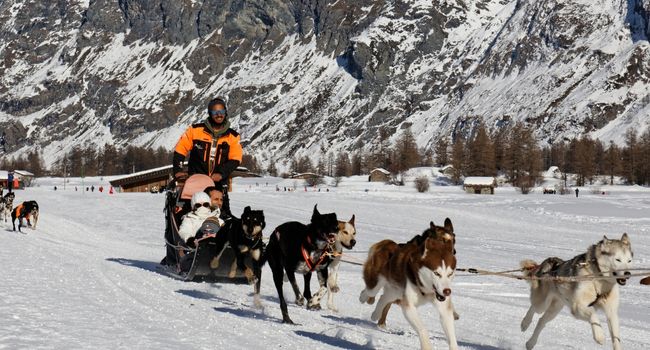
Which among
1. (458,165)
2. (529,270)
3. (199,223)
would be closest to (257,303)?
(199,223)

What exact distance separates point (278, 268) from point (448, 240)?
10.7 feet

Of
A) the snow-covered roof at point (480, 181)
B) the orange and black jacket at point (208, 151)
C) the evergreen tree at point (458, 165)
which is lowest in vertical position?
the snow-covered roof at point (480, 181)

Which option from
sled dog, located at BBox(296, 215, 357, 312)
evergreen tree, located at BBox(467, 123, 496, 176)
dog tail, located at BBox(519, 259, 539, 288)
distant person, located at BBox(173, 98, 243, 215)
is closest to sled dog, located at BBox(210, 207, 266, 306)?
sled dog, located at BBox(296, 215, 357, 312)

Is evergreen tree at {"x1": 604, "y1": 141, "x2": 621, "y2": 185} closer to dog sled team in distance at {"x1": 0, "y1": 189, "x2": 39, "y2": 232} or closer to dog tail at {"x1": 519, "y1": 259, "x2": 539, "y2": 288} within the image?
dog sled team in distance at {"x1": 0, "y1": 189, "x2": 39, "y2": 232}

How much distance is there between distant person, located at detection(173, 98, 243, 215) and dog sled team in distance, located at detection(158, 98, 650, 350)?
0.06 ft

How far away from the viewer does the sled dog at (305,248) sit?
8562 millimetres

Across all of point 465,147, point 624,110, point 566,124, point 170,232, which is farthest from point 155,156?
point 170,232

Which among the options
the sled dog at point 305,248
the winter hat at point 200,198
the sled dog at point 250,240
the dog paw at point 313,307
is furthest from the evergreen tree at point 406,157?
the sled dog at point 305,248

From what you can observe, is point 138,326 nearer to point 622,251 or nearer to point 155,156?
point 622,251

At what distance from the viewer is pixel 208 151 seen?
1255 cm

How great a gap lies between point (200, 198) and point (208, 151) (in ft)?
3.75

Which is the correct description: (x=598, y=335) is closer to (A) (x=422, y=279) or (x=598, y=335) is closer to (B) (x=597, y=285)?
(B) (x=597, y=285)

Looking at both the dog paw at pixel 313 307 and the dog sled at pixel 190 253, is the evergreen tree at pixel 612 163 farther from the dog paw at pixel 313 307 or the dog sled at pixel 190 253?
the dog paw at pixel 313 307

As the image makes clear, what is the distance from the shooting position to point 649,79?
650ft
